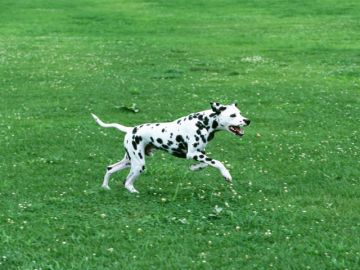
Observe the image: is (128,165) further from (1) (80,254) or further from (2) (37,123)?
(2) (37,123)

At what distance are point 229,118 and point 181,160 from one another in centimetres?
313

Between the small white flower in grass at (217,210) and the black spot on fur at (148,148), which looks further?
the black spot on fur at (148,148)

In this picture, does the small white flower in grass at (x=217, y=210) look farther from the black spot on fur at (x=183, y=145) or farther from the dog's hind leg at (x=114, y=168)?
the dog's hind leg at (x=114, y=168)

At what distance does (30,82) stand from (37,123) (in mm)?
6231

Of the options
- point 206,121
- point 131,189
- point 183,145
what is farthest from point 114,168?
point 206,121

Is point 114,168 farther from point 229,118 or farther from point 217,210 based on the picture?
point 229,118

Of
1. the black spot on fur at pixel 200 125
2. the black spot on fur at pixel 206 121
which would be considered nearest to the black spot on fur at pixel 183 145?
the black spot on fur at pixel 200 125

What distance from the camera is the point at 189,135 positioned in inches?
401

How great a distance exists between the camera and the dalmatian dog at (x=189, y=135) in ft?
33.0

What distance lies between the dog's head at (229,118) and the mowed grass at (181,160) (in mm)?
1213

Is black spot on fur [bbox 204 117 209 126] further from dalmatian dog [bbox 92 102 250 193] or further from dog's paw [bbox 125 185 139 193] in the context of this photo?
dog's paw [bbox 125 185 139 193]

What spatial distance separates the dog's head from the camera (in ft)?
32.9

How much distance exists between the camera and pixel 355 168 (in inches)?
482

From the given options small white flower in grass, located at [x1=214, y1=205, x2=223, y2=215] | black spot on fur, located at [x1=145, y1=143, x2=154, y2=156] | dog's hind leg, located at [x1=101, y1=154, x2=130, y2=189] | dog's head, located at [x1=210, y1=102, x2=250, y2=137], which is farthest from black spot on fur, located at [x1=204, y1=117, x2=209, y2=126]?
dog's hind leg, located at [x1=101, y1=154, x2=130, y2=189]
